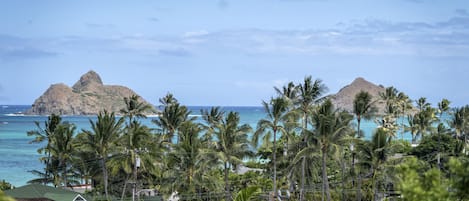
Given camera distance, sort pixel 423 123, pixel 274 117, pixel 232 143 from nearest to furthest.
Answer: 1. pixel 274 117
2. pixel 232 143
3. pixel 423 123

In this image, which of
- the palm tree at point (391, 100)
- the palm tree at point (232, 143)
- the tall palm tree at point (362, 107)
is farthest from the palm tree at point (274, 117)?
the palm tree at point (391, 100)

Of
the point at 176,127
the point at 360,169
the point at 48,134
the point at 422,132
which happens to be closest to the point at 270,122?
the point at 360,169

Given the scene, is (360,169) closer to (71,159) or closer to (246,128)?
(246,128)

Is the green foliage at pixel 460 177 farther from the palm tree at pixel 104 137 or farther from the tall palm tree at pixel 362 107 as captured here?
the tall palm tree at pixel 362 107

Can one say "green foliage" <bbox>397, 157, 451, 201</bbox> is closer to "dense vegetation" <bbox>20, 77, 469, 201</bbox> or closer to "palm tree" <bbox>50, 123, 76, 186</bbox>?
"dense vegetation" <bbox>20, 77, 469, 201</bbox>

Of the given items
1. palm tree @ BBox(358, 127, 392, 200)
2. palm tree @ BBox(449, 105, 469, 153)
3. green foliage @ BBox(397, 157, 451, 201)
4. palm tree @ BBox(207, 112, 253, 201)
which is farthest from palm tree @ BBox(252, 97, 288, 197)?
palm tree @ BBox(449, 105, 469, 153)

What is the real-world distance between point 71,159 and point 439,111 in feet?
157

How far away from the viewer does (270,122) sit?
38031mm

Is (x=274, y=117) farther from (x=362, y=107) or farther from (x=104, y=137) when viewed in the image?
(x=104, y=137)

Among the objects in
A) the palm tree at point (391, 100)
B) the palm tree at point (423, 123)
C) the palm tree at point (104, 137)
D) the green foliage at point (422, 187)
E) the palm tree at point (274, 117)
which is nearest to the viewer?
the green foliage at point (422, 187)

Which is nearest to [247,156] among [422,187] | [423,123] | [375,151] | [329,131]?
[329,131]

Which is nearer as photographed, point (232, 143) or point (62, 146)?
point (232, 143)

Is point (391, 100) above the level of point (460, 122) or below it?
above

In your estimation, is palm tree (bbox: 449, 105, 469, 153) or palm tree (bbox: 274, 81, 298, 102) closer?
palm tree (bbox: 274, 81, 298, 102)
